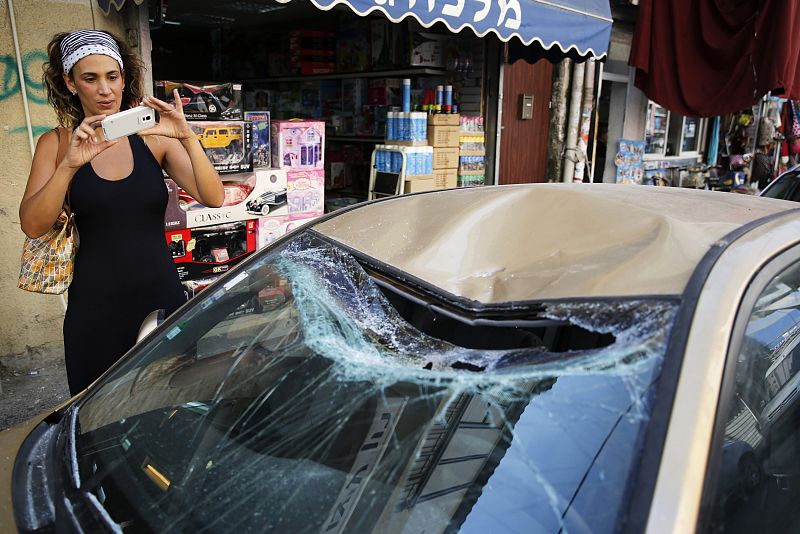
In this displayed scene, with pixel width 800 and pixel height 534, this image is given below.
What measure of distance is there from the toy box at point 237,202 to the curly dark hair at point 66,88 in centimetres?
147

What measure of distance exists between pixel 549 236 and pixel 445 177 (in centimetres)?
478

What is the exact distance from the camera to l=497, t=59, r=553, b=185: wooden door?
7.78m

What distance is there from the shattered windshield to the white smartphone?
3.10 ft

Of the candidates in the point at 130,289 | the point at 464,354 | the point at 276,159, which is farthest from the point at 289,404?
the point at 276,159

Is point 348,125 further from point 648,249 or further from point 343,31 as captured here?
point 648,249

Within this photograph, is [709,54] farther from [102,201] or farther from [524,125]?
[102,201]

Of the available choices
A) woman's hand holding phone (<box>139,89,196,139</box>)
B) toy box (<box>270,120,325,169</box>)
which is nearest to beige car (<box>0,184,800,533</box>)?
woman's hand holding phone (<box>139,89,196,139</box>)

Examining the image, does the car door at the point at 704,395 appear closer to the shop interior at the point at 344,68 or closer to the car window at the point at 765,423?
the car window at the point at 765,423

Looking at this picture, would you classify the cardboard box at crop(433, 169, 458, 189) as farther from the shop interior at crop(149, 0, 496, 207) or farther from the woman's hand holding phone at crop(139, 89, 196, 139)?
the woman's hand holding phone at crop(139, 89, 196, 139)

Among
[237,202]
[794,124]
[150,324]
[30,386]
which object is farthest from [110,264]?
[794,124]

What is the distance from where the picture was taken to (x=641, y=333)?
3.77 ft

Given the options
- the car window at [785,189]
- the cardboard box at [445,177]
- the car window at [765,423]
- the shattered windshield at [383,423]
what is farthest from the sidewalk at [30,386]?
the car window at [785,189]

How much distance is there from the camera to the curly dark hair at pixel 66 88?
2475 millimetres

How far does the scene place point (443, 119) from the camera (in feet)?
19.6
